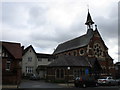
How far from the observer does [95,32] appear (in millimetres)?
49531

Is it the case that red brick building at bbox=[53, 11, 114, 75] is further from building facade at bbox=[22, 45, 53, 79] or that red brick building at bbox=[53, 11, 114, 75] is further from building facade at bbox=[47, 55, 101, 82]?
building facade at bbox=[22, 45, 53, 79]

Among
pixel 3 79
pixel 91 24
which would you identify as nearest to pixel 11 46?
pixel 3 79

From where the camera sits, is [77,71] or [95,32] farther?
[95,32]

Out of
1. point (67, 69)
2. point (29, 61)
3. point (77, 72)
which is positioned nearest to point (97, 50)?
point (77, 72)

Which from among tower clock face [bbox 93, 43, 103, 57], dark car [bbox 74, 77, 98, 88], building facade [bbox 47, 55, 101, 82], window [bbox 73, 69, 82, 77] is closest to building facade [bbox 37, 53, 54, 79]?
building facade [bbox 47, 55, 101, 82]

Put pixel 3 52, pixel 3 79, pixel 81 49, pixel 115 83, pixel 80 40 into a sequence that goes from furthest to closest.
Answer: pixel 80 40 → pixel 81 49 → pixel 3 52 → pixel 115 83 → pixel 3 79

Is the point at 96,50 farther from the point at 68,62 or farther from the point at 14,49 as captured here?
the point at 14,49

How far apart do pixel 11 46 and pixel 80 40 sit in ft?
72.7

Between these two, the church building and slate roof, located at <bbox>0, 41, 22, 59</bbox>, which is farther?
the church building

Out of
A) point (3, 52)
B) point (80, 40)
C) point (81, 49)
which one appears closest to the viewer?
point (3, 52)

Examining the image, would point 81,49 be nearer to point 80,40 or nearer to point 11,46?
point 80,40

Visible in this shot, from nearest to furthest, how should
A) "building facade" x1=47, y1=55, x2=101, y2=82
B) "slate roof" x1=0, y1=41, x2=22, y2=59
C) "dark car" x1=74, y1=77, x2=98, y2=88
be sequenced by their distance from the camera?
"dark car" x1=74, y1=77, x2=98, y2=88 < "slate roof" x1=0, y1=41, x2=22, y2=59 < "building facade" x1=47, y1=55, x2=101, y2=82

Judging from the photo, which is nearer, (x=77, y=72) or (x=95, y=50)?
(x=77, y=72)

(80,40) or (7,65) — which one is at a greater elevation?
(80,40)
